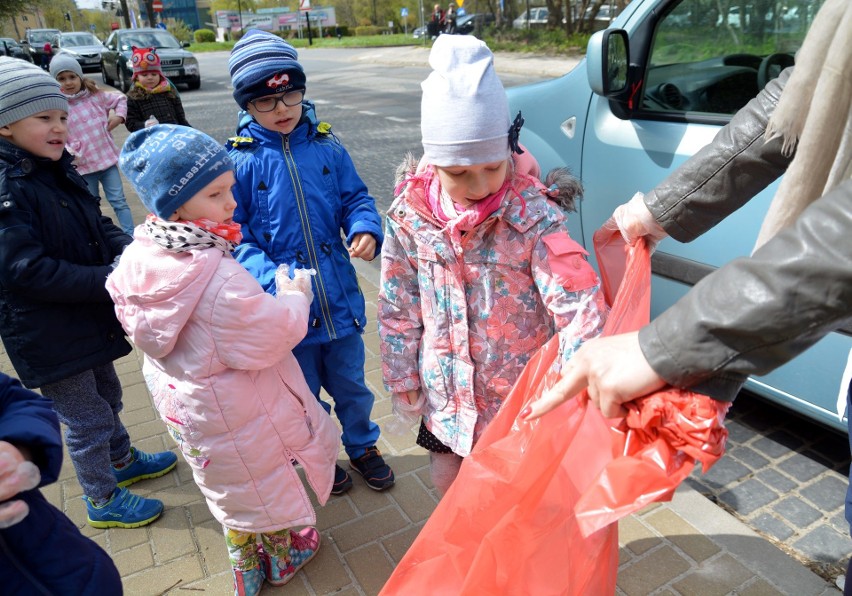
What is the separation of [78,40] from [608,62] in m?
35.1

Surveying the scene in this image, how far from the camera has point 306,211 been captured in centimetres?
250

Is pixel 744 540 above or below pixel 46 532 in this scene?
below

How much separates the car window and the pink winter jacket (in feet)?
6.94

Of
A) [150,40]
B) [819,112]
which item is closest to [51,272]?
[819,112]

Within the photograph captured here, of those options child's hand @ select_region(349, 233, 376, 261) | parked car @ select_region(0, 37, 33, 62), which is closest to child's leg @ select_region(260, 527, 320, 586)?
child's hand @ select_region(349, 233, 376, 261)

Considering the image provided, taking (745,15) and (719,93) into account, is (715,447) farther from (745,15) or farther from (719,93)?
(745,15)

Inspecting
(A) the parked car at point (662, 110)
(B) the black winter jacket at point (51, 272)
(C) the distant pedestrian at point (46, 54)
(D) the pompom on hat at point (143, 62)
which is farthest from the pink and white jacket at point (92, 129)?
(C) the distant pedestrian at point (46, 54)

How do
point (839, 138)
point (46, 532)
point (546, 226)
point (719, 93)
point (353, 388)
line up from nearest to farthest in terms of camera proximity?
point (839, 138)
point (46, 532)
point (546, 226)
point (353, 388)
point (719, 93)

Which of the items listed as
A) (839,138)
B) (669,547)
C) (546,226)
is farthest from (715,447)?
(669,547)

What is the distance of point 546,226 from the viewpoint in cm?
189

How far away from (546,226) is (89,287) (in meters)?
1.64

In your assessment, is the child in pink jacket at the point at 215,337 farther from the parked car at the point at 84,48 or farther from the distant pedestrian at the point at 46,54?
the distant pedestrian at the point at 46,54

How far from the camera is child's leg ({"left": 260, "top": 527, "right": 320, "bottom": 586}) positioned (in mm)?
2348

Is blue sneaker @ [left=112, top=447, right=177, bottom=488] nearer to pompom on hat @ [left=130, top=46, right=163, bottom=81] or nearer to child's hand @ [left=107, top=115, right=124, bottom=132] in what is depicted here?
child's hand @ [left=107, top=115, right=124, bottom=132]
